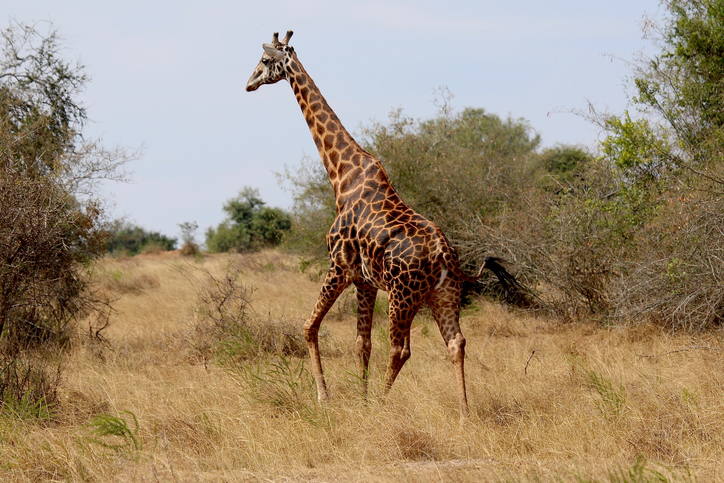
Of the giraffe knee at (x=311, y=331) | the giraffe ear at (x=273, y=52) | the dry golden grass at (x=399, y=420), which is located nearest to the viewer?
the dry golden grass at (x=399, y=420)

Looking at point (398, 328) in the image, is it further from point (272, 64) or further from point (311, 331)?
point (272, 64)

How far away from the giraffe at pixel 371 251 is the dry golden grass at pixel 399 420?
0.38m

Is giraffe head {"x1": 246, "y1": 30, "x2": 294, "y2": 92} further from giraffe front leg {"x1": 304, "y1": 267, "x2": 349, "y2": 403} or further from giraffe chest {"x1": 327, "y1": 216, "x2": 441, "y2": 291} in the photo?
giraffe front leg {"x1": 304, "y1": 267, "x2": 349, "y2": 403}

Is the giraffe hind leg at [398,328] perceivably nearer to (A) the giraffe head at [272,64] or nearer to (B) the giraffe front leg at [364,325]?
(B) the giraffe front leg at [364,325]

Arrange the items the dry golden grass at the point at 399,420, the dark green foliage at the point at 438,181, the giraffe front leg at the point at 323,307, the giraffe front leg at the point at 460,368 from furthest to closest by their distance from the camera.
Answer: the dark green foliage at the point at 438,181
the giraffe front leg at the point at 323,307
the giraffe front leg at the point at 460,368
the dry golden grass at the point at 399,420

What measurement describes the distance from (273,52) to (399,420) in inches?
139

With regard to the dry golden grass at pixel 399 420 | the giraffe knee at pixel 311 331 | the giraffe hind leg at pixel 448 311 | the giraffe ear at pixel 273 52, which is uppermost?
the giraffe ear at pixel 273 52

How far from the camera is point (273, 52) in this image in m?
6.12

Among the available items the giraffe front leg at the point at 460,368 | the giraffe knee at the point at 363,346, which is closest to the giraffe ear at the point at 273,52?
the giraffe knee at the point at 363,346

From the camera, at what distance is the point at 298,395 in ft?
17.4

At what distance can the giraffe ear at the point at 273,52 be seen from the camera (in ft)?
20.1

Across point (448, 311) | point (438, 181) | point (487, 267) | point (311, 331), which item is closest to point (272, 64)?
point (311, 331)

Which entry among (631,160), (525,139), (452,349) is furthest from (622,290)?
(525,139)

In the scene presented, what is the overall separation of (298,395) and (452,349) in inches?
51.9
